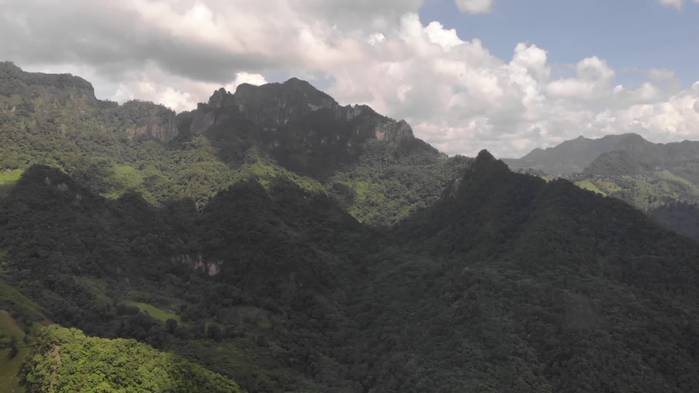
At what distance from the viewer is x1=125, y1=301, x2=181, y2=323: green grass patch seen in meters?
113

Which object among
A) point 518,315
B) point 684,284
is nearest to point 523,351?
point 518,315

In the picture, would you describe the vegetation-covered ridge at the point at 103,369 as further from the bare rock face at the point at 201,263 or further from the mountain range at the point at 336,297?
the bare rock face at the point at 201,263

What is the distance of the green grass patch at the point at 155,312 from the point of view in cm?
11275

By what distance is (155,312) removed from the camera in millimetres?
115875

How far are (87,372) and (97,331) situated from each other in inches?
Result: 1107

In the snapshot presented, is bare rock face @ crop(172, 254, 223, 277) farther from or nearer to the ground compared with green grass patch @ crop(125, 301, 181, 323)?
farther from the ground

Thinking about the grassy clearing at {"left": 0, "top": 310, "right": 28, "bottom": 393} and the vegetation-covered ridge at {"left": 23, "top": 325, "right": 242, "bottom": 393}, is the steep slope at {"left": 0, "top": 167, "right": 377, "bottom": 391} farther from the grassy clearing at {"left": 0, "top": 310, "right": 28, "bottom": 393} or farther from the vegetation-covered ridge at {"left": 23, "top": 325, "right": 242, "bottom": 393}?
the vegetation-covered ridge at {"left": 23, "top": 325, "right": 242, "bottom": 393}

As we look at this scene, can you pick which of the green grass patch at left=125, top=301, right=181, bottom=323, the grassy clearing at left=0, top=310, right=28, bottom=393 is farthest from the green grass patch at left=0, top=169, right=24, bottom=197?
the grassy clearing at left=0, top=310, right=28, bottom=393

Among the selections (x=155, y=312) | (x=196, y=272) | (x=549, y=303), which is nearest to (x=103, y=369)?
(x=155, y=312)

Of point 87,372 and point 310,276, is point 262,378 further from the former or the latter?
point 310,276

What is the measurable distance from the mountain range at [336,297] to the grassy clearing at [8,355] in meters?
0.26

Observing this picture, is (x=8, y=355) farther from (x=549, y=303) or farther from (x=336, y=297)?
(x=549, y=303)

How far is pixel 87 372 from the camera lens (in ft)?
232

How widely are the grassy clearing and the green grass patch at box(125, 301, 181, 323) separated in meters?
28.9
